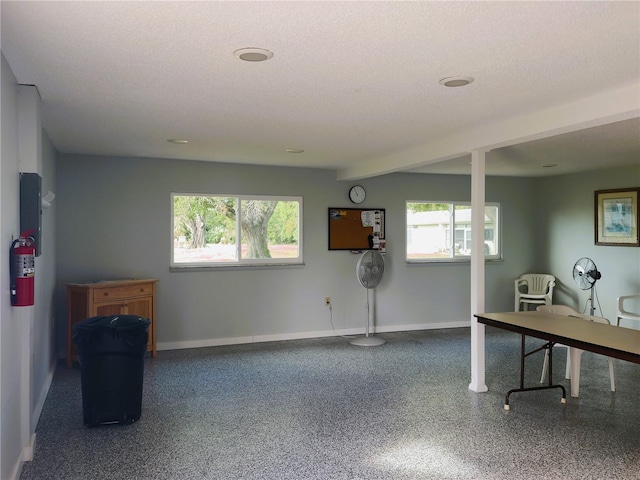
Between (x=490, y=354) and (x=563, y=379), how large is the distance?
1.03 meters

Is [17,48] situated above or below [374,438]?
above

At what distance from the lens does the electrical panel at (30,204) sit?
9.90 feet

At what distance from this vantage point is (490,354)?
5.80 m

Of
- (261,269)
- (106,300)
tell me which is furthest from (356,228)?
(106,300)

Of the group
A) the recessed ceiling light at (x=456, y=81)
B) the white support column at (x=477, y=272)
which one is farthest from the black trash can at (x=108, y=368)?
the white support column at (x=477, y=272)

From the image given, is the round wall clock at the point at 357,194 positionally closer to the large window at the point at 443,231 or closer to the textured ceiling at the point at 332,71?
the large window at the point at 443,231

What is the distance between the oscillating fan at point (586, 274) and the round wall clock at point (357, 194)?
302 cm

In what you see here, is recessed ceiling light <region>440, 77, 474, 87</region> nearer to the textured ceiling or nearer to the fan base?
the textured ceiling

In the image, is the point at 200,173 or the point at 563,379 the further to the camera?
the point at 200,173

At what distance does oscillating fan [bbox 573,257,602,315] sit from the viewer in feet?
21.8

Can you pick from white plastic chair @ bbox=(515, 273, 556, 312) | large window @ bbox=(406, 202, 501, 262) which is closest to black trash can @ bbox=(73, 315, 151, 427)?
large window @ bbox=(406, 202, 501, 262)

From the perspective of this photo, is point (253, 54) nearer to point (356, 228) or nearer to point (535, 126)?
point (535, 126)

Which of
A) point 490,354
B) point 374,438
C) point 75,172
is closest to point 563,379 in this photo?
point 490,354

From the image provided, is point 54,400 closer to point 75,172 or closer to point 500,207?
point 75,172
